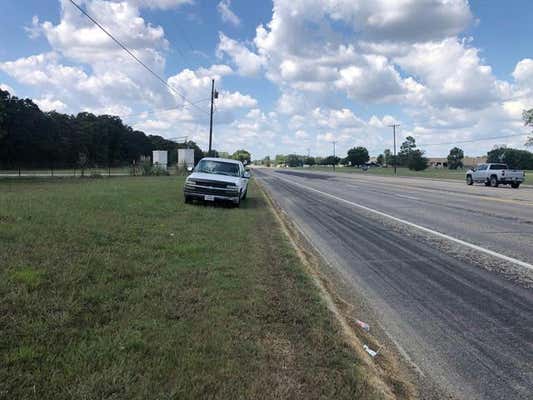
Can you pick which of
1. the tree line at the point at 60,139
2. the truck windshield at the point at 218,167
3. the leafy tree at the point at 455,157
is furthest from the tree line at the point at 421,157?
the truck windshield at the point at 218,167

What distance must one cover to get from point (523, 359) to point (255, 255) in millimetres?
4303

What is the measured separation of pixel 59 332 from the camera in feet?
11.8

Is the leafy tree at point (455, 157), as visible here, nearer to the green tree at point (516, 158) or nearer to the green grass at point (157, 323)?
the green tree at point (516, 158)

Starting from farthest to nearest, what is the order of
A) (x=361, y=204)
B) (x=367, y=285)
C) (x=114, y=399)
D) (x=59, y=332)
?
(x=361, y=204) → (x=367, y=285) → (x=59, y=332) → (x=114, y=399)

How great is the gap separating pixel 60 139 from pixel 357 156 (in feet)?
405

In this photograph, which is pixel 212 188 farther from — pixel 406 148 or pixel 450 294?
pixel 406 148

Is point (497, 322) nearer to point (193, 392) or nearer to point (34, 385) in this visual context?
point (193, 392)

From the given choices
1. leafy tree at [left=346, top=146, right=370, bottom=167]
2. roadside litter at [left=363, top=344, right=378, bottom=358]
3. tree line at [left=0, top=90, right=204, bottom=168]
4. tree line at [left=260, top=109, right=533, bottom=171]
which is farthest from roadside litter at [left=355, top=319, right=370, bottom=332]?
leafy tree at [left=346, top=146, right=370, bottom=167]

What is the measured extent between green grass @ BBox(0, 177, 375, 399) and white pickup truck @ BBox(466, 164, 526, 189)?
32.6 metres

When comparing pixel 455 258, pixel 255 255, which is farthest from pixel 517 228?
pixel 255 255

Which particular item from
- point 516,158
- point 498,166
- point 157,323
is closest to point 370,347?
point 157,323

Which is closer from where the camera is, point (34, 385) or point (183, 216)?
point (34, 385)

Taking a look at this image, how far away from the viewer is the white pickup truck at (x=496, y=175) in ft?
110

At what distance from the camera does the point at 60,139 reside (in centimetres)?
8594
